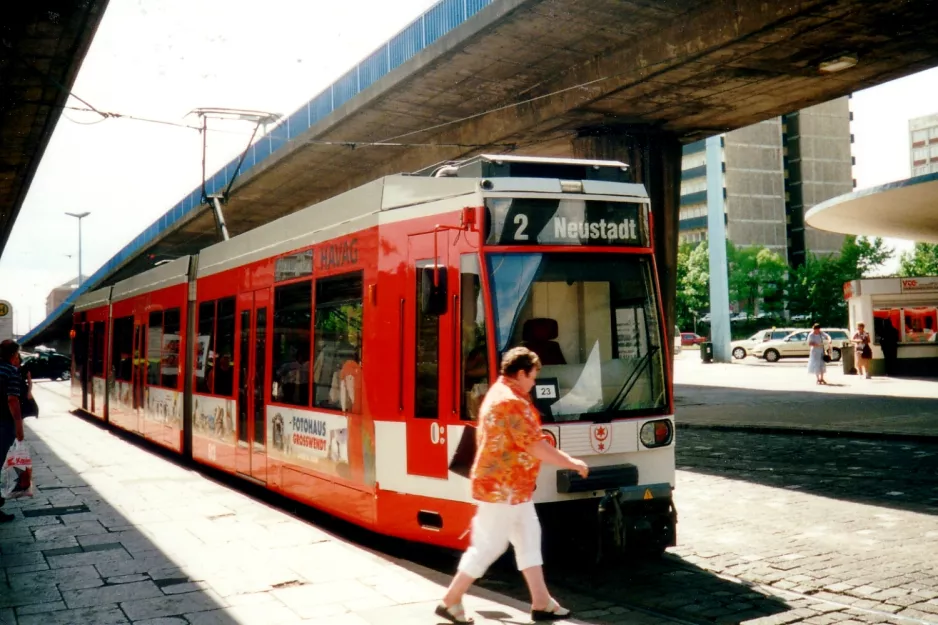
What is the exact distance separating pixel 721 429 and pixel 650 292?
33.7 ft

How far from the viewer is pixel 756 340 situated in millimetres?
48375

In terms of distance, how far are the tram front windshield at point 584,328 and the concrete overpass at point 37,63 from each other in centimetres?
649

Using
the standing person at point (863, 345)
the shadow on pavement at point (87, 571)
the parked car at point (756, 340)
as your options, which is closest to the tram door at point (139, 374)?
the shadow on pavement at point (87, 571)

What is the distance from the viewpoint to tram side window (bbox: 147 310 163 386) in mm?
14430

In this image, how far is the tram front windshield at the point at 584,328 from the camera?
20.9ft

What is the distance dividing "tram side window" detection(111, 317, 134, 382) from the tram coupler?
1248 cm

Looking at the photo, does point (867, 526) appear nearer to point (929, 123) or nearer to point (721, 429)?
point (721, 429)

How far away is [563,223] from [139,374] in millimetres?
11236

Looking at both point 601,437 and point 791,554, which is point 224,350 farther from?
point 791,554

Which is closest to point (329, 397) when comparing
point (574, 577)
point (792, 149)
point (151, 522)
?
point (151, 522)

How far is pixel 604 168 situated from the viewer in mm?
7430

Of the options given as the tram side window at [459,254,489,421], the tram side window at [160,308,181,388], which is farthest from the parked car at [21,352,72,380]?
the tram side window at [459,254,489,421]

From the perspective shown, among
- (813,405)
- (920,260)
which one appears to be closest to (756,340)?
(813,405)

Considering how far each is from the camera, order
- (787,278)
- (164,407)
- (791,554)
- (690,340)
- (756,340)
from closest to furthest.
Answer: (791,554) → (164,407) → (756,340) → (690,340) → (787,278)
